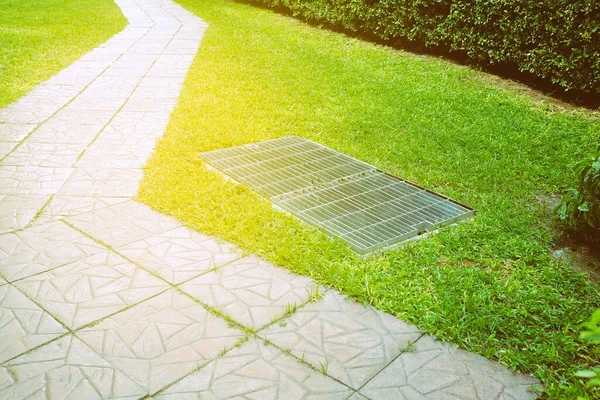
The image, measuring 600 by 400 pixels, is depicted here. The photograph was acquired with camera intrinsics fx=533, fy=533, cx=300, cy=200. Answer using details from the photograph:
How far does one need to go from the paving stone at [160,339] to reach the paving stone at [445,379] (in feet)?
3.06

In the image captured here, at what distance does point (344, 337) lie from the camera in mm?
3279

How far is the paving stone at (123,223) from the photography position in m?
4.26

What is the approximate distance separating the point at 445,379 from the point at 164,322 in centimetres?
172

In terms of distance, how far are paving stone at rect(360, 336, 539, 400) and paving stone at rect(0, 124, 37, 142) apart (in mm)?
5193

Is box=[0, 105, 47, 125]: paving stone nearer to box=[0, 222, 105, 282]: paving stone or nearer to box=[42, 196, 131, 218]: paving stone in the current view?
box=[42, 196, 131, 218]: paving stone

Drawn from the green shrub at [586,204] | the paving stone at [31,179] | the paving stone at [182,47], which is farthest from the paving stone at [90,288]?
the paving stone at [182,47]

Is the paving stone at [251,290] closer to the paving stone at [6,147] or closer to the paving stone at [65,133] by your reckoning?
the paving stone at [65,133]

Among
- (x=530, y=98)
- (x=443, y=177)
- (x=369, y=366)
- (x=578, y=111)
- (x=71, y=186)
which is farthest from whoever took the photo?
(x=530, y=98)

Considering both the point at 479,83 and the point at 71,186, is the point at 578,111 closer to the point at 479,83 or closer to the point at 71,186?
the point at 479,83

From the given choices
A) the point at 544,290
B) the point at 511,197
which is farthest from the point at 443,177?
the point at 544,290

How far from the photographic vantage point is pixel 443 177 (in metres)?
5.48

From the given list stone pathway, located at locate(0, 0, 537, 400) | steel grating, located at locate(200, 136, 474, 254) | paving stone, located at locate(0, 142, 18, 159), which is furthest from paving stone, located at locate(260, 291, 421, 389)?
paving stone, located at locate(0, 142, 18, 159)

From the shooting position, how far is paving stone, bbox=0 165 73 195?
4.98 m

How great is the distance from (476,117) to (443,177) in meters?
2.27
